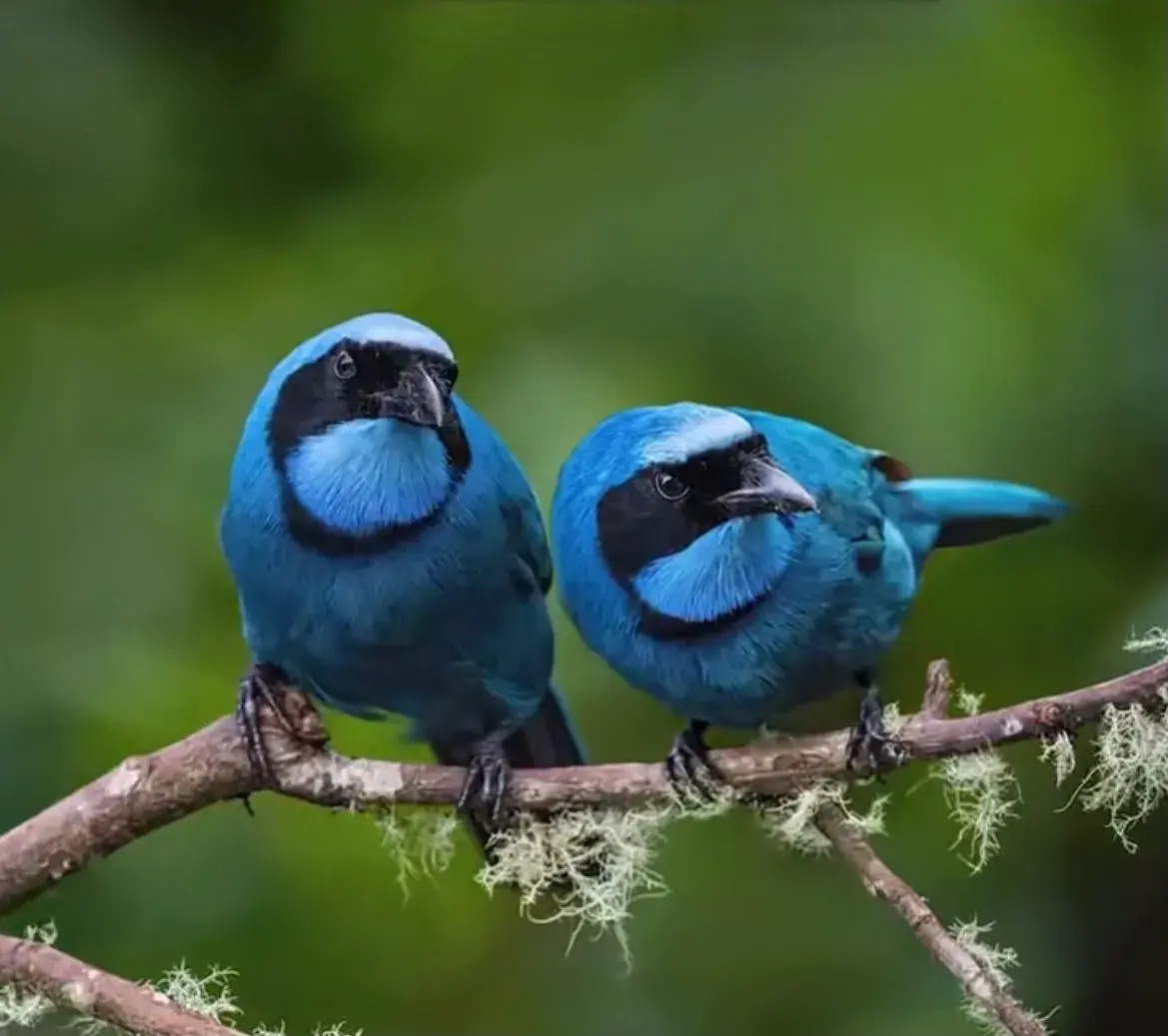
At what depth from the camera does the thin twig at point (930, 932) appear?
1558 mm

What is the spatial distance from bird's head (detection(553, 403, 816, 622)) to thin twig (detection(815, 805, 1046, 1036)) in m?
0.30

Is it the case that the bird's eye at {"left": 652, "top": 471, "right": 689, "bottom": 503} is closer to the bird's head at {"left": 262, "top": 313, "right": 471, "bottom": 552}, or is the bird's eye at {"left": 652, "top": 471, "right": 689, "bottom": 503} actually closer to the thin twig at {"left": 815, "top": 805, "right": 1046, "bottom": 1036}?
the bird's head at {"left": 262, "top": 313, "right": 471, "bottom": 552}

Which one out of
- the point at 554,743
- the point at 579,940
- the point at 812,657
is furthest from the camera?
the point at 579,940

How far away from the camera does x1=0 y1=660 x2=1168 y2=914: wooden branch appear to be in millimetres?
1857

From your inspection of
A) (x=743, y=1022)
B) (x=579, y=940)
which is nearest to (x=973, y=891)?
(x=743, y=1022)

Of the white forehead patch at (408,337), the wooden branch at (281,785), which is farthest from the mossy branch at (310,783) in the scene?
the white forehead patch at (408,337)

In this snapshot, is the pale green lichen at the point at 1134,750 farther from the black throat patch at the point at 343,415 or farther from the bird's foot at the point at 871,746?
the black throat patch at the point at 343,415

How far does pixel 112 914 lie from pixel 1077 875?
1340 mm

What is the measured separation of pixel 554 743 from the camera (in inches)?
95.8

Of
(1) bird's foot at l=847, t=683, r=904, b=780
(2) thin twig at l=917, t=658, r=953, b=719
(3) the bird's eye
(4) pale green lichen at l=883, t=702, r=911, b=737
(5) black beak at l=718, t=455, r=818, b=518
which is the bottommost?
(1) bird's foot at l=847, t=683, r=904, b=780

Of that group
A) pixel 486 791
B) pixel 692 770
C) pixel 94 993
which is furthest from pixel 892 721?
pixel 94 993

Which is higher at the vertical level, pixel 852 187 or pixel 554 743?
pixel 852 187

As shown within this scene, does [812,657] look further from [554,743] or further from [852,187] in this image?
[852,187]

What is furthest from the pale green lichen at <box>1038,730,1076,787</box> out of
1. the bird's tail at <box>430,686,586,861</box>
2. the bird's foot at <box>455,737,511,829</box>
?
the bird's tail at <box>430,686,586,861</box>
